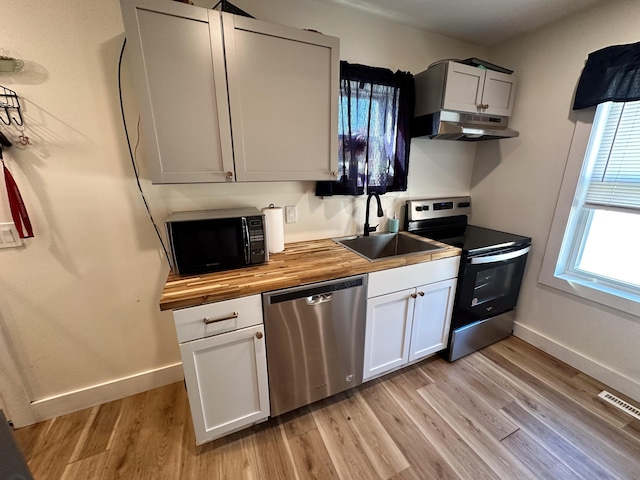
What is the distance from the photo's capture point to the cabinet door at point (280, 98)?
1.28m

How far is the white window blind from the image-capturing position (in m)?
1.65

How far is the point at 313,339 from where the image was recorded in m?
1.48

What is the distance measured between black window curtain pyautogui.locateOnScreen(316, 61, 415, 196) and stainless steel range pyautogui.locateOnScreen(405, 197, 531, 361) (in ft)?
1.39

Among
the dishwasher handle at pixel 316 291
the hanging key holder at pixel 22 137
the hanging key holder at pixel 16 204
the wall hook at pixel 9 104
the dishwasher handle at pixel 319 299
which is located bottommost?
the dishwasher handle at pixel 319 299

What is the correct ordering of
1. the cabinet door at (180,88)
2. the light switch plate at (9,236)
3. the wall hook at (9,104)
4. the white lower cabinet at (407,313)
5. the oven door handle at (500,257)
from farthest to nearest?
the oven door handle at (500,257), the white lower cabinet at (407,313), the light switch plate at (9,236), the wall hook at (9,104), the cabinet door at (180,88)

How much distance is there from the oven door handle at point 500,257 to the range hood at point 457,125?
0.90 m

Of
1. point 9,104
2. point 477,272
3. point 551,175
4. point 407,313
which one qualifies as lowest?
point 407,313

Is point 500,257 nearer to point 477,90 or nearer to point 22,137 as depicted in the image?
point 477,90

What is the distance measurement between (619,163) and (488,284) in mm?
1115

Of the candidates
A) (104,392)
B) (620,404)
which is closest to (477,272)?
(620,404)

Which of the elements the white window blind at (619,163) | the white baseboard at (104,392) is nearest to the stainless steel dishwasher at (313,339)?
the white baseboard at (104,392)

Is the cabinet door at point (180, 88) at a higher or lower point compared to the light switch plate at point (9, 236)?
higher

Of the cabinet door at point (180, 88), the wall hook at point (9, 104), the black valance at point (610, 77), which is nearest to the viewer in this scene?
the cabinet door at point (180, 88)

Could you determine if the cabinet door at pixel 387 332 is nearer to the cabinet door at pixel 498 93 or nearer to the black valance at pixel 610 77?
the cabinet door at pixel 498 93
